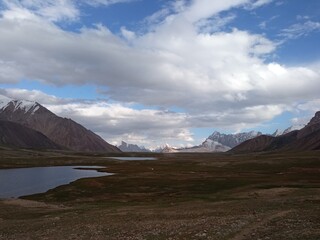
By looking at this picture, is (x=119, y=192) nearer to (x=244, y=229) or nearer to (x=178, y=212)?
(x=178, y=212)

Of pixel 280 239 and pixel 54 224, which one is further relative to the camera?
pixel 54 224

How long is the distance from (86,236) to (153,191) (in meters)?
45.4

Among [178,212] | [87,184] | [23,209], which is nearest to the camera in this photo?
[178,212]

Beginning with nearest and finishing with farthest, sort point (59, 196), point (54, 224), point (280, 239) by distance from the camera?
1. point (280, 239)
2. point (54, 224)
3. point (59, 196)

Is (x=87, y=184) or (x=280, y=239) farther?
(x=87, y=184)

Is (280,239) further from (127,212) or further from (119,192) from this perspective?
(119,192)

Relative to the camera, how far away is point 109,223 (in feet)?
116

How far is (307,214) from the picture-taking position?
33.5 m

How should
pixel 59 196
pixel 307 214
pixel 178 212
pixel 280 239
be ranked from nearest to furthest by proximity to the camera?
pixel 280 239, pixel 307 214, pixel 178 212, pixel 59 196

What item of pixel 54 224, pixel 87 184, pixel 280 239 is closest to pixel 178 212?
pixel 54 224

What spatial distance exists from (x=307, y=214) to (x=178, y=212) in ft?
39.5

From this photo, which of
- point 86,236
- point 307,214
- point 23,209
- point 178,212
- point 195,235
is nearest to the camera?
point 195,235

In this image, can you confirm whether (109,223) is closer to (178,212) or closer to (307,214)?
(178,212)

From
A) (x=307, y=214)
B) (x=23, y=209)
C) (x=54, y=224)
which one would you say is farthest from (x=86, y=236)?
(x=23, y=209)
